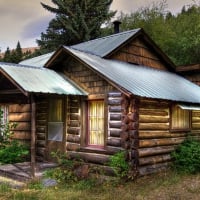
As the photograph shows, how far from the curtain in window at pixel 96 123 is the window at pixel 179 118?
2920 mm

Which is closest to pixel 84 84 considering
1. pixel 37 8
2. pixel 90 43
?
pixel 90 43

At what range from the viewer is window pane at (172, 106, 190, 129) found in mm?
12844

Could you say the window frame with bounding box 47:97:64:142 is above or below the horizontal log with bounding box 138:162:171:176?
above

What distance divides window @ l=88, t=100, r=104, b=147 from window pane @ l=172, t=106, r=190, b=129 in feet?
9.83

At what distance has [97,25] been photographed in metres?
34.1

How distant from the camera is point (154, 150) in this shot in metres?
11.5

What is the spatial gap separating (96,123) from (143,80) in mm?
2434

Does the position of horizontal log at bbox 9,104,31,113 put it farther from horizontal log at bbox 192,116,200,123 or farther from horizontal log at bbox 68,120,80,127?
horizontal log at bbox 192,116,200,123

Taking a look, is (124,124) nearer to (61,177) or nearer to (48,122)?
(61,177)

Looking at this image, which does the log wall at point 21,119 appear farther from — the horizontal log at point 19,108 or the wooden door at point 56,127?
the wooden door at point 56,127

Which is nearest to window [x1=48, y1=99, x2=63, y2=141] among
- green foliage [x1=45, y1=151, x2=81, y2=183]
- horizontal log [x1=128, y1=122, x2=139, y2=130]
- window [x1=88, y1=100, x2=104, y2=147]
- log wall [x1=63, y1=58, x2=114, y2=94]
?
log wall [x1=63, y1=58, x2=114, y2=94]

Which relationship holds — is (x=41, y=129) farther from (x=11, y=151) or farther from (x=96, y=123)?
(x=96, y=123)

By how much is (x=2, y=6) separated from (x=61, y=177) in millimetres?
17434

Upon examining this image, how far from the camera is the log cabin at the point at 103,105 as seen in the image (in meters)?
10.7
